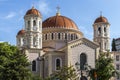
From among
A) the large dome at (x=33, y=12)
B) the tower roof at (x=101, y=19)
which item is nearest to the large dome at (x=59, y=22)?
the tower roof at (x=101, y=19)

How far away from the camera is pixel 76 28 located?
67062 mm

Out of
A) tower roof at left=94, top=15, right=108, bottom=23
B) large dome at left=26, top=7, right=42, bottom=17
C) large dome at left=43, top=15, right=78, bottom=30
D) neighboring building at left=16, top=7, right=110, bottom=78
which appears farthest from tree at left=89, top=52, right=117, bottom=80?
large dome at left=43, top=15, right=78, bottom=30

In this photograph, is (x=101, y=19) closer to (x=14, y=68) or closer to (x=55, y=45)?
(x=55, y=45)

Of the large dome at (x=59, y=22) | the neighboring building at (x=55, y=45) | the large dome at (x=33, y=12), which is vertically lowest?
the neighboring building at (x=55, y=45)

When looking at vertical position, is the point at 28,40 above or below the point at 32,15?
below

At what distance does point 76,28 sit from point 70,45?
1042 centimetres

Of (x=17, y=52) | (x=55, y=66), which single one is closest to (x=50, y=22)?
(x=55, y=66)

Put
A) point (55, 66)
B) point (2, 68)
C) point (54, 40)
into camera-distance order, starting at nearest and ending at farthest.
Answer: point (2, 68) < point (55, 66) < point (54, 40)

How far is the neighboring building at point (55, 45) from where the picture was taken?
188ft

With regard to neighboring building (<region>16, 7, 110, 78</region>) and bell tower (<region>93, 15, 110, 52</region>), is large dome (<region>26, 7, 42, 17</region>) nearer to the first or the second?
neighboring building (<region>16, 7, 110, 78</region>)

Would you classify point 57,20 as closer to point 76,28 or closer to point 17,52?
point 76,28

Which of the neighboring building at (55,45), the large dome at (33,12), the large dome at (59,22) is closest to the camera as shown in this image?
the neighboring building at (55,45)

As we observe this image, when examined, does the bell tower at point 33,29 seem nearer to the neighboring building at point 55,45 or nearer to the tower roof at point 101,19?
the neighboring building at point 55,45

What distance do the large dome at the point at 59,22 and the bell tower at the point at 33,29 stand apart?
586cm
